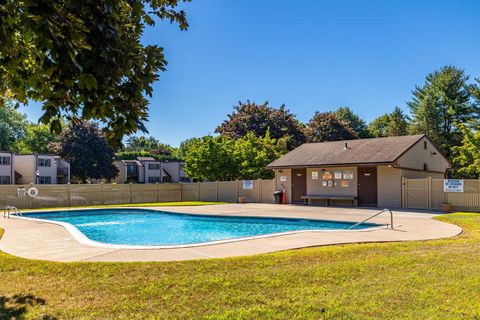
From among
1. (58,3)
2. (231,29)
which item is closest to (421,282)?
(58,3)

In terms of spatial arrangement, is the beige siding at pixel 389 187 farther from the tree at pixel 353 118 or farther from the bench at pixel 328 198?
the tree at pixel 353 118

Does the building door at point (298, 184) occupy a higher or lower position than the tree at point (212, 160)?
lower

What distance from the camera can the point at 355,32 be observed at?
65.1 feet

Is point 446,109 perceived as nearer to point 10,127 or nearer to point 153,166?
point 153,166

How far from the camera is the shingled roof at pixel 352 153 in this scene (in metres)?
21.7

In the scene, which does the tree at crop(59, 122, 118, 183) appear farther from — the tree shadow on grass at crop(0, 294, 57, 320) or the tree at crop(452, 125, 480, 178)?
the tree shadow on grass at crop(0, 294, 57, 320)

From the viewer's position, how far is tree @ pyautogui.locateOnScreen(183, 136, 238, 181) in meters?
30.8

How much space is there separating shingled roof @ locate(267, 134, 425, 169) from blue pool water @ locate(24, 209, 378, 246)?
26.0 feet

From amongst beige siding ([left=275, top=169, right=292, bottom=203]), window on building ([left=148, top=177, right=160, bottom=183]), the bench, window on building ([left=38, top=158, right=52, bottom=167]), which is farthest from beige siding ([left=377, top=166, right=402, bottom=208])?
window on building ([left=148, top=177, right=160, bottom=183])

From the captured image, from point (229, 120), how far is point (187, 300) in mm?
42011

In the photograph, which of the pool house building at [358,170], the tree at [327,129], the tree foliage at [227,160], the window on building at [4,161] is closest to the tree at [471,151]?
the pool house building at [358,170]

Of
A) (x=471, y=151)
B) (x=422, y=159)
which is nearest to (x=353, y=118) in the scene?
(x=471, y=151)

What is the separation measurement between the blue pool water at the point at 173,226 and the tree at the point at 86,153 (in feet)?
106

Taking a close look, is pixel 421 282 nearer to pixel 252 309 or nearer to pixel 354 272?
pixel 354 272
